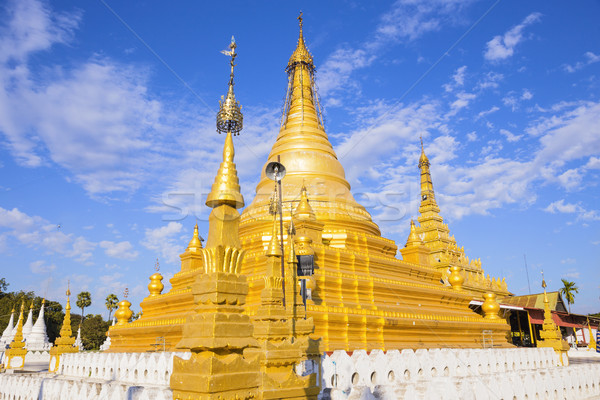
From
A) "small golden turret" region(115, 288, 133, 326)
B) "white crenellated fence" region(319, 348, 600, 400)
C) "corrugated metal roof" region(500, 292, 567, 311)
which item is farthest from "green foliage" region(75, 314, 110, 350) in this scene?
"white crenellated fence" region(319, 348, 600, 400)

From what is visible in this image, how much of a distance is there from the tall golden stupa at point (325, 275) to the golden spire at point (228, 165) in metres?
4.36

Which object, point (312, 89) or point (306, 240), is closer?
point (306, 240)

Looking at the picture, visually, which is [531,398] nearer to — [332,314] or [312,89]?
[332,314]

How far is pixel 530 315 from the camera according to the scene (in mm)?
32688

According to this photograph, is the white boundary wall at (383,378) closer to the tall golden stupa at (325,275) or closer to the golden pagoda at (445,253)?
the tall golden stupa at (325,275)

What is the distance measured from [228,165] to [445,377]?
21.6 feet

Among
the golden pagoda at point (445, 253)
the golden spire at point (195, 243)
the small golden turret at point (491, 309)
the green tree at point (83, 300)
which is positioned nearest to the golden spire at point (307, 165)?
the golden spire at point (195, 243)

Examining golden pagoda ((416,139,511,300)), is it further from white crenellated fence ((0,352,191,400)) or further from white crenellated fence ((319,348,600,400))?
white crenellated fence ((0,352,191,400))

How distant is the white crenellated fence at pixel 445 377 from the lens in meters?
8.40

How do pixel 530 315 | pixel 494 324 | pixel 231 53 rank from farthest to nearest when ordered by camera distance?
pixel 530 315 → pixel 494 324 → pixel 231 53

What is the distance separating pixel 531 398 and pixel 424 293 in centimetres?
1037

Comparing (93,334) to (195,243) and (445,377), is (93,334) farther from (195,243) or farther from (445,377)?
(445,377)

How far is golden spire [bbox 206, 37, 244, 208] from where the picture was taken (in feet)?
16.9

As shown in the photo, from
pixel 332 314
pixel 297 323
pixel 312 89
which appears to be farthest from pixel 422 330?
pixel 312 89
